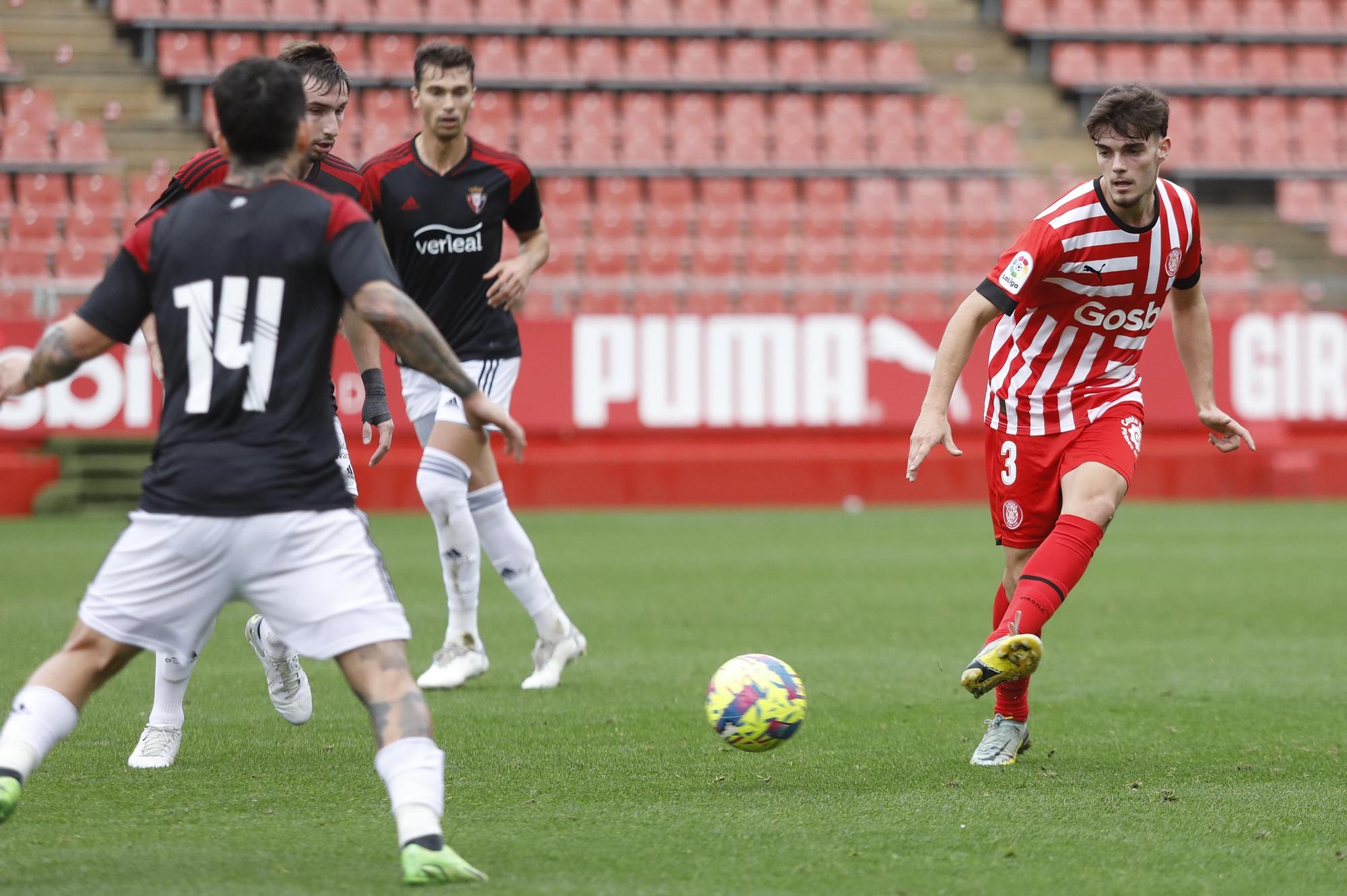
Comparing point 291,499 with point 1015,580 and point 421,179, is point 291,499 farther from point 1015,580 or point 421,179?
point 421,179

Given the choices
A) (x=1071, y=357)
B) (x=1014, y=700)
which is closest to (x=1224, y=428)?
(x=1071, y=357)

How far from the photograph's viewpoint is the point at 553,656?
24.4 ft

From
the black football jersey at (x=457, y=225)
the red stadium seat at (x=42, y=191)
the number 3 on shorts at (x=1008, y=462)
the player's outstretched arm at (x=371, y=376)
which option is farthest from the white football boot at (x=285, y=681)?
the red stadium seat at (x=42, y=191)

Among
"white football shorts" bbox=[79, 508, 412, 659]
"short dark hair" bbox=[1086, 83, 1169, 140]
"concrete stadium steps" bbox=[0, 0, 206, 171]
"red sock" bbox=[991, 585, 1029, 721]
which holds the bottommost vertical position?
"red sock" bbox=[991, 585, 1029, 721]

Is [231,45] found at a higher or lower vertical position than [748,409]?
higher

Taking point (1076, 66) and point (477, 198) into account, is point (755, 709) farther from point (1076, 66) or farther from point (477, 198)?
point (1076, 66)

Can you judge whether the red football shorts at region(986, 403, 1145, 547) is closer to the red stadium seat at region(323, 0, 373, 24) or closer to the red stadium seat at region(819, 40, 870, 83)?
the red stadium seat at region(323, 0, 373, 24)

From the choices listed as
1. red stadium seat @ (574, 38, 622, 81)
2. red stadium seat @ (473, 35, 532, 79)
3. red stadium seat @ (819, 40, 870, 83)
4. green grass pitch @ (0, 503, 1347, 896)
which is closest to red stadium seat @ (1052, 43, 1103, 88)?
red stadium seat @ (819, 40, 870, 83)

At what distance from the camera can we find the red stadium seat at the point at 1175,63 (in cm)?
2570

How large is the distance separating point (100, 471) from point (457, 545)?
35.8 feet

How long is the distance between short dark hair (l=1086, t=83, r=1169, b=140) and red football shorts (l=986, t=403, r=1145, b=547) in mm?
951

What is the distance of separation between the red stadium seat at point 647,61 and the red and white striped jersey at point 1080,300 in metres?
18.8

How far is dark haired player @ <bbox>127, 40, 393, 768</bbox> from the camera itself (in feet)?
18.3

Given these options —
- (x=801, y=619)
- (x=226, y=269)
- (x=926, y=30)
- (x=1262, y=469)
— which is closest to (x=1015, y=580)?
(x=226, y=269)
